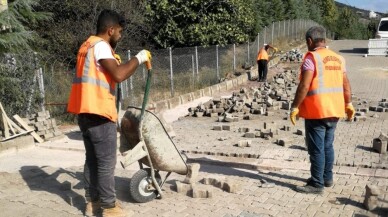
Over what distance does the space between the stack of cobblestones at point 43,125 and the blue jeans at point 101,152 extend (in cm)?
470

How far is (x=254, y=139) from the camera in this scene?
8.20m

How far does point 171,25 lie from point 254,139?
12072mm

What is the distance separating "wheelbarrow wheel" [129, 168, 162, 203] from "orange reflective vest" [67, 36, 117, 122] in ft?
3.24

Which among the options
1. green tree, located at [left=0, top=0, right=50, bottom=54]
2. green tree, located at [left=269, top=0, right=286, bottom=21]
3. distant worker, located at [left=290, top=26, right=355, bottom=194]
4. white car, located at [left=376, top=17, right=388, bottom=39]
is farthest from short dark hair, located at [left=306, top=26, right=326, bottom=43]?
green tree, located at [left=269, top=0, right=286, bottom=21]

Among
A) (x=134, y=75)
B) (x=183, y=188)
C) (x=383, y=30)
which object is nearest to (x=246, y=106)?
(x=134, y=75)

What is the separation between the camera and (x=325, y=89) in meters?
5.04

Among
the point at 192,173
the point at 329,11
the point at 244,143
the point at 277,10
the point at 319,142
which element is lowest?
the point at 244,143

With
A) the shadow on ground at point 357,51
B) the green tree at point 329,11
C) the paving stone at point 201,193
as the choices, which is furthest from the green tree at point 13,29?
the green tree at point 329,11

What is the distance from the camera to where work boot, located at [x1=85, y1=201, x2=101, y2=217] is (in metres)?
4.63

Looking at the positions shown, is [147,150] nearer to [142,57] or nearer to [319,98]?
[142,57]

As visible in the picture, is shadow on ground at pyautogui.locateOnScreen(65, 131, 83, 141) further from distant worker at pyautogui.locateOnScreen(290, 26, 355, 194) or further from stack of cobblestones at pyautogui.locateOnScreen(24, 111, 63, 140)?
distant worker at pyautogui.locateOnScreen(290, 26, 355, 194)

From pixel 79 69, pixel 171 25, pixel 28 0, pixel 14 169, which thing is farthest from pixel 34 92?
pixel 171 25

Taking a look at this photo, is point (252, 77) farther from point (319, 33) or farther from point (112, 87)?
point (112, 87)

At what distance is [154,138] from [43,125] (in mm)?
4978
